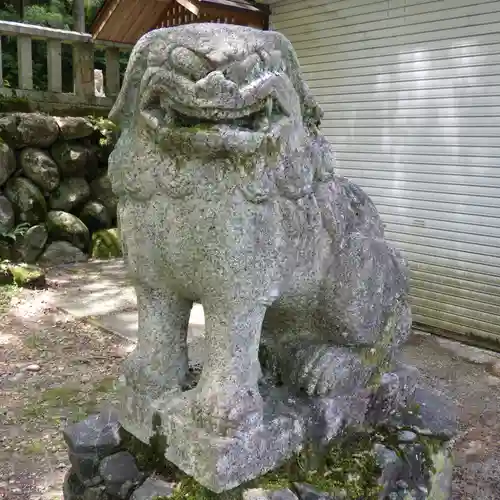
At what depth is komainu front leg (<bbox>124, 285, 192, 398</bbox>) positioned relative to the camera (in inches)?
72.7

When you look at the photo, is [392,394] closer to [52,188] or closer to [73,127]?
[52,188]

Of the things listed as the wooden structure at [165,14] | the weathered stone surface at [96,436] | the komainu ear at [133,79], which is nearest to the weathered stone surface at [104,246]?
the wooden structure at [165,14]

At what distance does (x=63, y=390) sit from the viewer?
392cm

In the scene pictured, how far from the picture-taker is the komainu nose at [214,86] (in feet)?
4.69

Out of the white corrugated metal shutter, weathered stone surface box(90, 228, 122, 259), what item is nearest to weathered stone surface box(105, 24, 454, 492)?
the white corrugated metal shutter

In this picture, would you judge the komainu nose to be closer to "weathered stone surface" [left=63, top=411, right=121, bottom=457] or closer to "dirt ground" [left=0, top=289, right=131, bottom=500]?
"weathered stone surface" [left=63, top=411, right=121, bottom=457]

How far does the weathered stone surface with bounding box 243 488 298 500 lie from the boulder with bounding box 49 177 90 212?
6.29 m

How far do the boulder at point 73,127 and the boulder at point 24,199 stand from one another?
0.80m

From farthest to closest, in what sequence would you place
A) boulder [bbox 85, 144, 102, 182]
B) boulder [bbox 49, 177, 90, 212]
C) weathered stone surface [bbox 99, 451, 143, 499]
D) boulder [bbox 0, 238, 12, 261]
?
1. boulder [bbox 85, 144, 102, 182]
2. boulder [bbox 49, 177, 90, 212]
3. boulder [bbox 0, 238, 12, 261]
4. weathered stone surface [bbox 99, 451, 143, 499]

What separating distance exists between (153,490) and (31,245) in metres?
5.63

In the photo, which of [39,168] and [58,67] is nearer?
[39,168]

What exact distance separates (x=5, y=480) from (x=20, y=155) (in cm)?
509

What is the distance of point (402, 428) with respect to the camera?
2.24 metres

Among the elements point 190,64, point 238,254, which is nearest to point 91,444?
point 238,254
